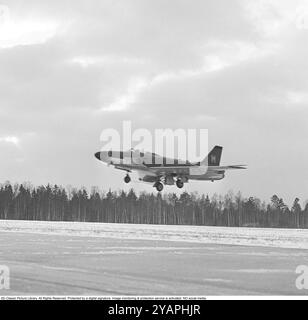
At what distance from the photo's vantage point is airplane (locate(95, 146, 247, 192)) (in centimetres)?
6009

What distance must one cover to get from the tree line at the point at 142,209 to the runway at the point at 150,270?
11497cm

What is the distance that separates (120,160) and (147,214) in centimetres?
9346

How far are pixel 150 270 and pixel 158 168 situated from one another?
125 ft

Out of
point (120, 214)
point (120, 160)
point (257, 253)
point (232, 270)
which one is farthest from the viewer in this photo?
point (120, 214)

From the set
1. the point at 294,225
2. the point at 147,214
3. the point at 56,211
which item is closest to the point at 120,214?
the point at 147,214

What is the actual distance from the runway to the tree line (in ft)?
377

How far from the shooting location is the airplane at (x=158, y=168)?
6009 cm

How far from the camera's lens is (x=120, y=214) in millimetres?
150375

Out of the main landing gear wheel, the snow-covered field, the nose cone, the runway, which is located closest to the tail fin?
the main landing gear wheel

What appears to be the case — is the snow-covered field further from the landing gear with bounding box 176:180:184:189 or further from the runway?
the runway

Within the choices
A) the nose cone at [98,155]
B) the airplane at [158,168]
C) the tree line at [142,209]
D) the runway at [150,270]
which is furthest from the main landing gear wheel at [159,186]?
the tree line at [142,209]

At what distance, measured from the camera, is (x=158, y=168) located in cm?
6138

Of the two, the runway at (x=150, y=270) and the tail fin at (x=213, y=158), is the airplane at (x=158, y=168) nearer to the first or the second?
the tail fin at (x=213, y=158)
